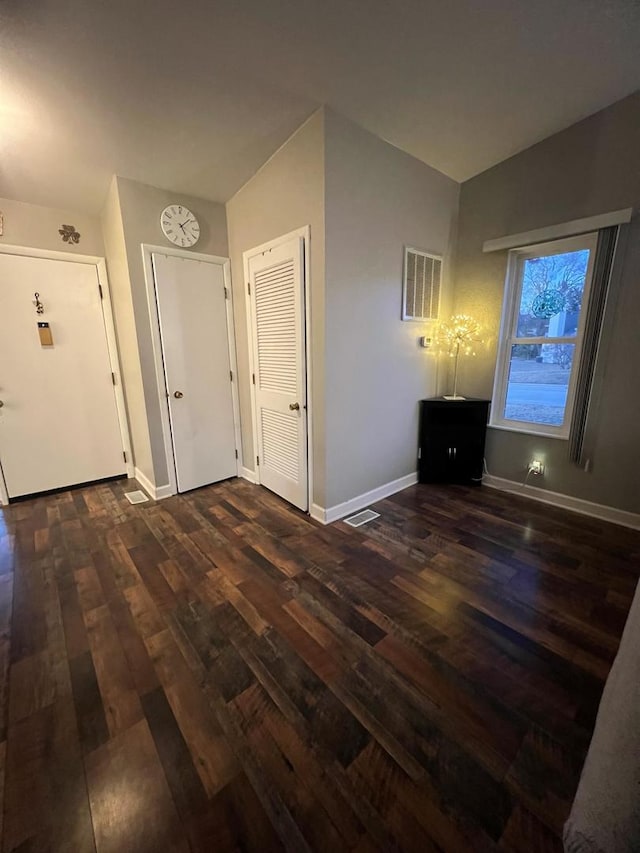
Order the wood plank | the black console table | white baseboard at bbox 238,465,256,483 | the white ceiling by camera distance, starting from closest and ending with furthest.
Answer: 1. the wood plank
2. the white ceiling
3. the black console table
4. white baseboard at bbox 238,465,256,483

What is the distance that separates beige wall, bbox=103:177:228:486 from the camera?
2.56m

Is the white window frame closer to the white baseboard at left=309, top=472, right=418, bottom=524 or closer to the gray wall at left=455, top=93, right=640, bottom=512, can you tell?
the gray wall at left=455, top=93, right=640, bottom=512

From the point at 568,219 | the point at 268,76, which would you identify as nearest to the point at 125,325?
the point at 268,76

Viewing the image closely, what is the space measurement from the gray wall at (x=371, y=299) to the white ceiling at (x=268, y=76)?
0.72ft

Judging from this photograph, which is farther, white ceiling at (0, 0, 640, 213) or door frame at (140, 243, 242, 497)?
door frame at (140, 243, 242, 497)

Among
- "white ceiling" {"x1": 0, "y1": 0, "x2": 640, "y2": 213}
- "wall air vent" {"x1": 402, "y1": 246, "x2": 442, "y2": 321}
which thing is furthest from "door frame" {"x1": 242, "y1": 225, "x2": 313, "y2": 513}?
"wall air vent" {"x1": 402, "y1": 246, "x2": 442, "y2": 321}

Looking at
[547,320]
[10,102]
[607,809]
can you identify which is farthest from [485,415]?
[10,102]

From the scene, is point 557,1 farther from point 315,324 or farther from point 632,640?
point 632,640

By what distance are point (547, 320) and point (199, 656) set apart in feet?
11.2

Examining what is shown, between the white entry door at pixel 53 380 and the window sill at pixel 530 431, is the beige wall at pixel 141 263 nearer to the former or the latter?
the white entry door at pixel 53 380

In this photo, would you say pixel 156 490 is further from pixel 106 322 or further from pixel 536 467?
pixel 536 467

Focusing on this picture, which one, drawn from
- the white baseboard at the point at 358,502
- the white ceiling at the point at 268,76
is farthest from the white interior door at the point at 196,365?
the white baseboard at the point at 358,502

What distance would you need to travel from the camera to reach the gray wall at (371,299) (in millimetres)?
2223

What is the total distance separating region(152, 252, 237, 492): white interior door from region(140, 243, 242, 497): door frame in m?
0.03
